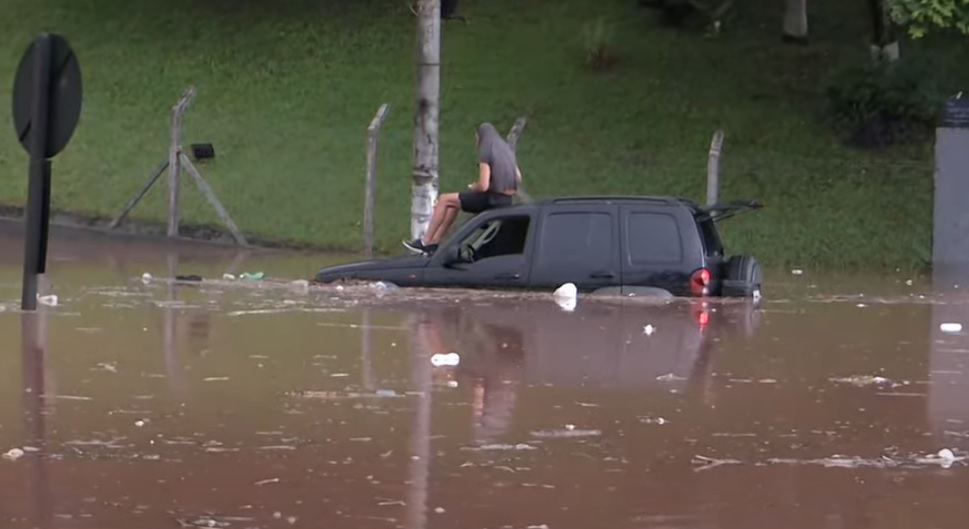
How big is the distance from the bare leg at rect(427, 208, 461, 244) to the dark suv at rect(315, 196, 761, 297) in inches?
80.3

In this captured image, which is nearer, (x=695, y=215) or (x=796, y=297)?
(x=695, y=215)

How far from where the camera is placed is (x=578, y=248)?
1548 centimetres

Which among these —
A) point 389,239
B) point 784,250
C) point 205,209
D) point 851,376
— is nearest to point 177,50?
point 205,209

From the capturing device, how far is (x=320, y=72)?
31.5 m

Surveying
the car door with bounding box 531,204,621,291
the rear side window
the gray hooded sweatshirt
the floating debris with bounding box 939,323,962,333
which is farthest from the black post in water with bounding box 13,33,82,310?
the floating debris with bounding box 939,323,962,333

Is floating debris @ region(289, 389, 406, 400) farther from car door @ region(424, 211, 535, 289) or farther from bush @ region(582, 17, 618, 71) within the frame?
bush @ region(582, 17, 618, 71)

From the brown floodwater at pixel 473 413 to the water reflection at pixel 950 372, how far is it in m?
0.03

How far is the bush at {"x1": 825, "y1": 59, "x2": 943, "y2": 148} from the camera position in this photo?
2641 cm

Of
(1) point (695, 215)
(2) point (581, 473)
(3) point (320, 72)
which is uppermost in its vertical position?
(3) point (320, 72)

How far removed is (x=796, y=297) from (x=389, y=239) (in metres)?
7.69

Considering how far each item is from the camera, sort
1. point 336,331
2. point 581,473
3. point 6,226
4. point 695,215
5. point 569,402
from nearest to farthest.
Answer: point 581,473 → point 569,402 → point 336,331 → point 695,215 → point 6,226

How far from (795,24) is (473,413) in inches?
887

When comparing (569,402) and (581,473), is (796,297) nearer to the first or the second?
(569,402)

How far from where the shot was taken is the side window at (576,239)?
50.3ft
